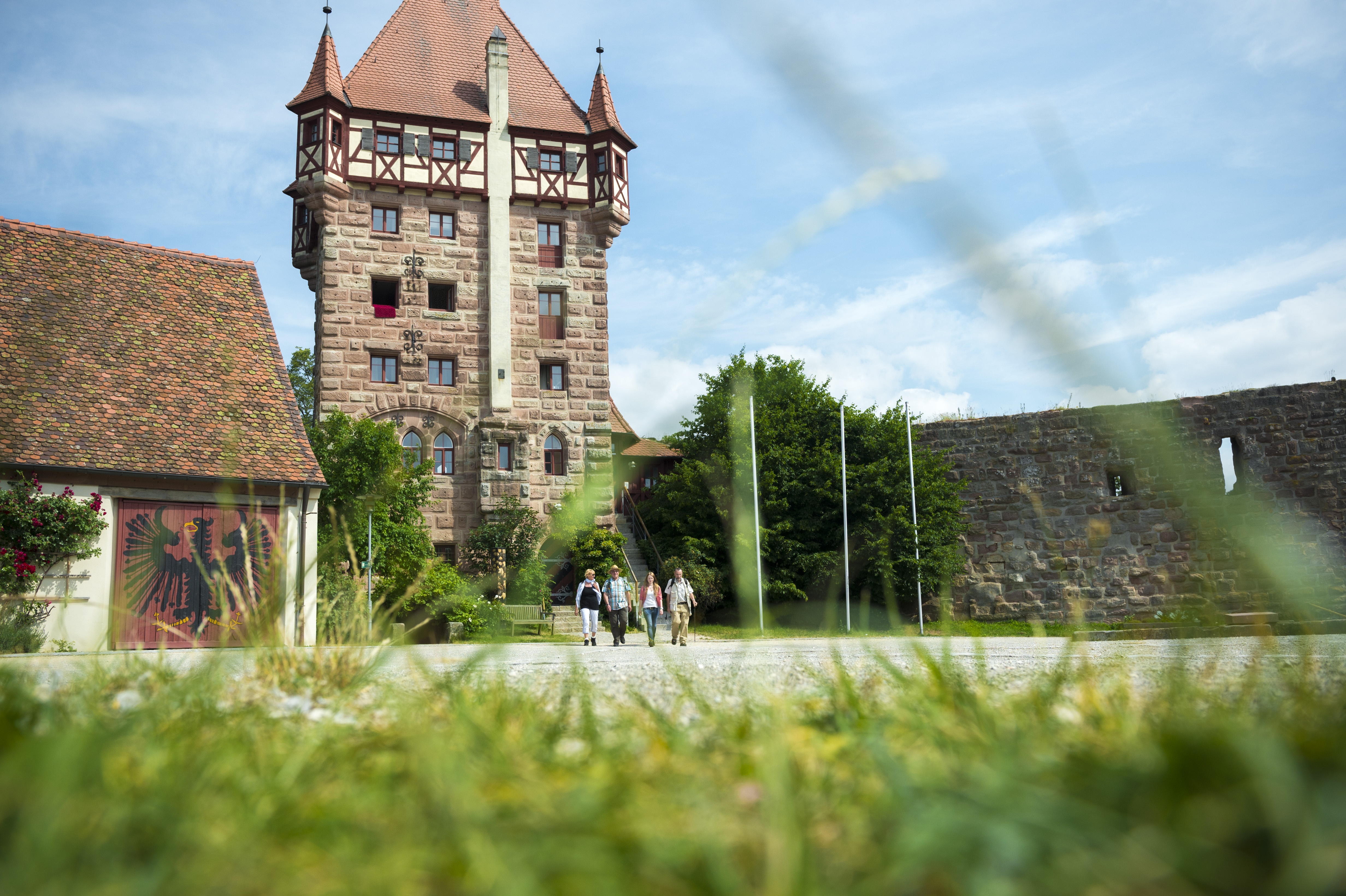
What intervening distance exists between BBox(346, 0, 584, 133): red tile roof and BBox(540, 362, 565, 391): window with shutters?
709cm

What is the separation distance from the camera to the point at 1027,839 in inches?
40.0

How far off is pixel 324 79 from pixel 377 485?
12.4 m

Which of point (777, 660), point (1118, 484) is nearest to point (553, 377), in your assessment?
point (1118, 484)

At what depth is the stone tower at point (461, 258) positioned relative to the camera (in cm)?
2600

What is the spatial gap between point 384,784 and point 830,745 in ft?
2.55

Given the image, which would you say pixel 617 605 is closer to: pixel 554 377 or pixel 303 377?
pixel 554 377

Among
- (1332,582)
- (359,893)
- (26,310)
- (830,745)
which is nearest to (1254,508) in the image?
(830,745)

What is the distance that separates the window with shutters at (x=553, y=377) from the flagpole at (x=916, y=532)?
1016 cm

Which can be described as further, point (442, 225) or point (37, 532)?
point (442, 225)

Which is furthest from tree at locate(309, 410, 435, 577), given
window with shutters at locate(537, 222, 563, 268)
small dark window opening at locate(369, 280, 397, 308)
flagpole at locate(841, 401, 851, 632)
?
flagpole at locate(841, 401, 851, 632)

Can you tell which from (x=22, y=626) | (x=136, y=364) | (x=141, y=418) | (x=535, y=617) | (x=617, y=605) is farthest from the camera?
(x=535, y=617)

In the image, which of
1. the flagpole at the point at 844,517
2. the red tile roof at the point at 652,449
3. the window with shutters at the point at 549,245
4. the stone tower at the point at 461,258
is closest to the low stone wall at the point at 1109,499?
the flagpole at the point at 844,517

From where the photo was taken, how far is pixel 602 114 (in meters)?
28.8

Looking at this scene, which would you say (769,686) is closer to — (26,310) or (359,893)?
(359,893)
